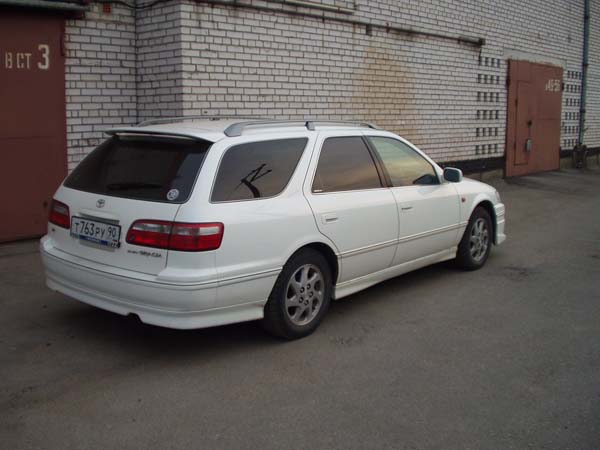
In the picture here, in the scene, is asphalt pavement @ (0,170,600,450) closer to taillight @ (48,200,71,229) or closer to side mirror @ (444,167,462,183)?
taillight @ (48,200,71,229)

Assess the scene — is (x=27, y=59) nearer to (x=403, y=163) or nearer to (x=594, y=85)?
(x=403, y=163)

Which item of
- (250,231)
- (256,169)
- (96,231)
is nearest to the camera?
(250,231)

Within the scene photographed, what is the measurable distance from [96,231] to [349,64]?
6666 mm

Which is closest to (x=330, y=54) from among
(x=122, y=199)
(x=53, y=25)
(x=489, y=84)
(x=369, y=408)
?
(x=53, y=25)

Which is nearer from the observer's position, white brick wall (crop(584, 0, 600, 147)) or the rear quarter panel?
the rear quarter panel

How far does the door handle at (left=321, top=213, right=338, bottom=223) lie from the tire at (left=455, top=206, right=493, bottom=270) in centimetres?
213

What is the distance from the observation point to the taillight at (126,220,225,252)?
4.27 meters

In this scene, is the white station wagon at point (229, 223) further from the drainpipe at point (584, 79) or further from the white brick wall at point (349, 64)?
the drainpipe at point (584, 79)

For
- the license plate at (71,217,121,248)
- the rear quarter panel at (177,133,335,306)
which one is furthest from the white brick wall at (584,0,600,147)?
the license plate at (71,217,121,248)

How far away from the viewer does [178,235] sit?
4277 millimetres

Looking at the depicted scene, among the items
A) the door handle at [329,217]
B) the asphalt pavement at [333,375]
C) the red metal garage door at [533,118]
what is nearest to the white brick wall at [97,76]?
the asphalt pavement at [333,375]

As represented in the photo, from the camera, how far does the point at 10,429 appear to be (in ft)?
11.8

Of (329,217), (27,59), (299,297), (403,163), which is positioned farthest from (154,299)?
(27,59)

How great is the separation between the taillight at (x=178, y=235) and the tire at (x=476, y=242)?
3276mm
